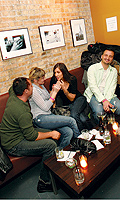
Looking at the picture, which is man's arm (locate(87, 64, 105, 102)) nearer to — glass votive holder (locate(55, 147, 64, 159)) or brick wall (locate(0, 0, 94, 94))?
brick wall (locate(0, 0, 94, 94))

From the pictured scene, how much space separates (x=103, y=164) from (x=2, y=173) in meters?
1.09

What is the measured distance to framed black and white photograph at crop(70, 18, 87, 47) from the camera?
355cm

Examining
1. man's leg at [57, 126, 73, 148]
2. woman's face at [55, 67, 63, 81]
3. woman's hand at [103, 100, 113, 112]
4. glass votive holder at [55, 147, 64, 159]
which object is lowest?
man's leg at [57, 126, 73, 148]

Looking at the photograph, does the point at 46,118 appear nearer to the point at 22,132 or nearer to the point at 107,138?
the point at 22,132

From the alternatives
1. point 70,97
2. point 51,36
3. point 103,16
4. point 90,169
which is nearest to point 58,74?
point 70,97

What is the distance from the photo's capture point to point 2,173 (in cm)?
177

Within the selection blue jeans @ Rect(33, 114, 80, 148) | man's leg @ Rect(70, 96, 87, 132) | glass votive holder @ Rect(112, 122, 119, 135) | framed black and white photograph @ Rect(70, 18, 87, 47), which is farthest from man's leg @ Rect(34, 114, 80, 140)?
framed black and white photograph @ Rect(70, 18, 87, 47)

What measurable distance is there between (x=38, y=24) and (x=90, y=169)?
2623 millimetres

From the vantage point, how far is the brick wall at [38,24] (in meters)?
2.66

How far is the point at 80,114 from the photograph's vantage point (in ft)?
8.38

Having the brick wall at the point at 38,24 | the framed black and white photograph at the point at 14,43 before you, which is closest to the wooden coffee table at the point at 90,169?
the brick wall at the point at 38,24

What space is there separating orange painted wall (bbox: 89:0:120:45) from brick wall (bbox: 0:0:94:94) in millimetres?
163

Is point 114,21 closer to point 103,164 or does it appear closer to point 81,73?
point 81,73

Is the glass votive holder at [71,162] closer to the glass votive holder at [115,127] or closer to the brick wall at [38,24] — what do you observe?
the glass votive holder at [115,127]
